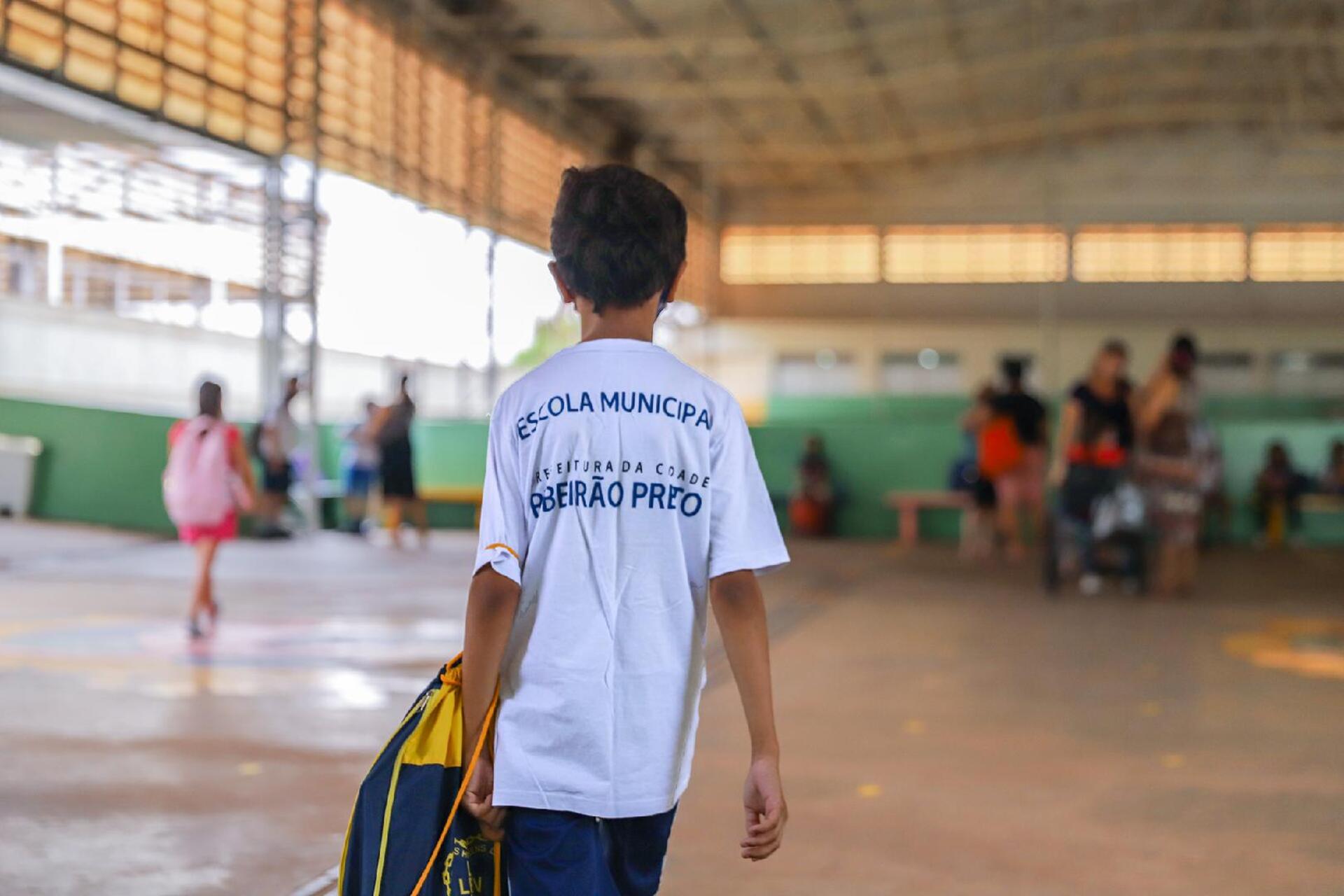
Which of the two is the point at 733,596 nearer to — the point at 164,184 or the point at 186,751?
the point at 186,751

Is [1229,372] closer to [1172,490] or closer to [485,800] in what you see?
[1172,490]

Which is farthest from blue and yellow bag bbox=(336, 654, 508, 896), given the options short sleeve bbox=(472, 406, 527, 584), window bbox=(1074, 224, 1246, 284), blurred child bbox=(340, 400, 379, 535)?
window bbox=(1074, 224, 1246, 284)

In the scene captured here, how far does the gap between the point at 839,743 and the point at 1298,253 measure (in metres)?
28.0

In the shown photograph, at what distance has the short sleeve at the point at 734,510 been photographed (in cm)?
195

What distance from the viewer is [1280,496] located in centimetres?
1858

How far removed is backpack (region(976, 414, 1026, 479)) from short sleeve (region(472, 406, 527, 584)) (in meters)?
11.4

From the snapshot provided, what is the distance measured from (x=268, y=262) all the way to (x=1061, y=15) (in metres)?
12.3

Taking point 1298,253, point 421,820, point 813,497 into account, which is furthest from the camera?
point 1298,253

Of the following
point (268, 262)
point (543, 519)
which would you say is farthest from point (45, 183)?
point (543, 519)

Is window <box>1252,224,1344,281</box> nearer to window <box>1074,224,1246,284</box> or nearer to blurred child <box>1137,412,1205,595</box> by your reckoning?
window <box>1074,224,1246,284</box>

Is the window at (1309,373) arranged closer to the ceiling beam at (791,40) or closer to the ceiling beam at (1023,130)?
the ceiling beam at (1023,130)

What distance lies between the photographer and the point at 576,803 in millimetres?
1910

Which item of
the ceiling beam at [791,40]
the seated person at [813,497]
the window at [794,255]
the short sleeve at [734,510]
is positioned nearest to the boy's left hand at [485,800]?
the short sleeve at [734,510]

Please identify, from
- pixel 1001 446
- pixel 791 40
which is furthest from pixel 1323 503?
pixel 791 40
